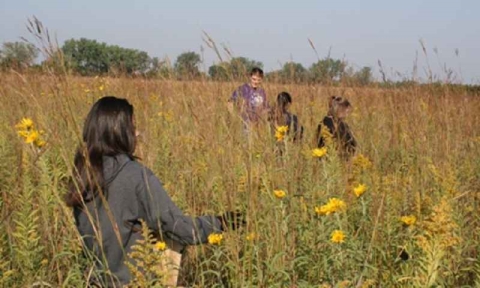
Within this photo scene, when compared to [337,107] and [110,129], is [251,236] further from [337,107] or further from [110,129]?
[337,107]

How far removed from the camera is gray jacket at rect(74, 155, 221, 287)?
2.05 meters

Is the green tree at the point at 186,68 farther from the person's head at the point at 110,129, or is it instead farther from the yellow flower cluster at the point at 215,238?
the yellow flower cluster at the point at 215,238

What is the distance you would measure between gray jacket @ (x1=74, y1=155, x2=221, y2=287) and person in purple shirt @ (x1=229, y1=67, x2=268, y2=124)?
1.64 ft

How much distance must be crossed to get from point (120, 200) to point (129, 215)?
0.25 feet

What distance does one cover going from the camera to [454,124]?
4457 mm

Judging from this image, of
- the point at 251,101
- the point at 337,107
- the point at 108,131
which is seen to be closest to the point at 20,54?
the point at 108,131

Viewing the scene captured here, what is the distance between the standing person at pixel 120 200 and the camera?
205cm

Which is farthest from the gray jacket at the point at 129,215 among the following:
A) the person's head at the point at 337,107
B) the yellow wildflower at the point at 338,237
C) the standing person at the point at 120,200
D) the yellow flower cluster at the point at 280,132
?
the person's head at the point at 337,107

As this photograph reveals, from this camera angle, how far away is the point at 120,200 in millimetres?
2092

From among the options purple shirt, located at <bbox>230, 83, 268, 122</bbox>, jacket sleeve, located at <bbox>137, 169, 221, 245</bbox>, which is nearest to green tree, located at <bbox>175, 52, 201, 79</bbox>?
purple shirt, located at <bbox>230, 83, 268, 122</bbox>

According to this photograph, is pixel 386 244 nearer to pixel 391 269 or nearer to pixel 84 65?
pixel 391 269

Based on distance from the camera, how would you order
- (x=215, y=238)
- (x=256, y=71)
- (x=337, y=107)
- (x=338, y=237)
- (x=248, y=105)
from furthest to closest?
(x=256, y=71), (x=337, y=107), (x=248, y=105), (x=215, y=238), (x=338, y=237)

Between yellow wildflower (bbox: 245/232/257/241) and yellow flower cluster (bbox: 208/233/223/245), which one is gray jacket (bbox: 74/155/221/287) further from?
yellow wildflower (bbox: 245/232/257/241)

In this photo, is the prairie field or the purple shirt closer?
the prairie field
